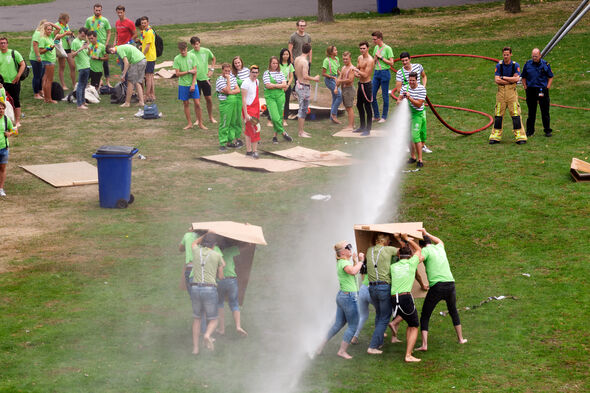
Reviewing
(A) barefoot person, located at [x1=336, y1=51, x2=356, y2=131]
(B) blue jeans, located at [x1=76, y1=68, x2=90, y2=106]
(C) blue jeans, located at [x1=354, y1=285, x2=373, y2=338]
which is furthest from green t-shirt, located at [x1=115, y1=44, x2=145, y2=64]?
(C) blue jeans, located at [x1=354, y1=285, x2=373, y2=338]

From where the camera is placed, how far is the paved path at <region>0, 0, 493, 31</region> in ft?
117

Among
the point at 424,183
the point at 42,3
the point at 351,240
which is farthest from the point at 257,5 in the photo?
the point at 351,240

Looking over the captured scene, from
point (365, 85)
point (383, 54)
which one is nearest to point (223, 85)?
point (365, 85)

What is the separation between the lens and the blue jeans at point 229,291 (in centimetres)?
1006

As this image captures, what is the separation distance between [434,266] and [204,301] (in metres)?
2.94

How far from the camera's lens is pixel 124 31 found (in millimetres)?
23875

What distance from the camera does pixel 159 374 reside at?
9.17m

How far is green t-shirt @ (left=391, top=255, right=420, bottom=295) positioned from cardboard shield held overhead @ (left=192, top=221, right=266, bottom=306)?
1702mm

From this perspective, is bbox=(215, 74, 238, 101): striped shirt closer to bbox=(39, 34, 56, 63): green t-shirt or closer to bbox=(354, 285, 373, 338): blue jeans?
Result: bbox=(39, 34, 56, 63): green t-shirt

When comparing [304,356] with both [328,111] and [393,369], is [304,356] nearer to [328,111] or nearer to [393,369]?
[393,369]

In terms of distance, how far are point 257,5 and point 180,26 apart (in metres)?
7.84

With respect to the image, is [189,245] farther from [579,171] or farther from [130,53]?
[130,53]

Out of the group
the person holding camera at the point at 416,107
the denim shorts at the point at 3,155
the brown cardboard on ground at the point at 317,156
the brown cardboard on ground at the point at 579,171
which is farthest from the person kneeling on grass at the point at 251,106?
Result: the brown cardboard on ground at the point at 579,171

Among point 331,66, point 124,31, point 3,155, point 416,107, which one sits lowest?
point 3,155
